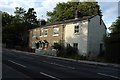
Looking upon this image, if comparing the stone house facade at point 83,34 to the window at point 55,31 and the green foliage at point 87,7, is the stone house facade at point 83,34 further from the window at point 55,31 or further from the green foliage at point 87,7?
the green foliage at point 87,7

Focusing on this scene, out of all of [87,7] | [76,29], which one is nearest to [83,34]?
[76,29]

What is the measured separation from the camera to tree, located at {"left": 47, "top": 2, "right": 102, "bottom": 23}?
69312 mm

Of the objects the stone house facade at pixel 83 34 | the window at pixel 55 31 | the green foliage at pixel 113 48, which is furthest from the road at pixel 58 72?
the window at pixel 55 31

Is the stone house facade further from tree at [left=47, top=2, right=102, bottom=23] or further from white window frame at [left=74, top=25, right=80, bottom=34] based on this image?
tree at [left=47, top=2, right=102, bottom=23]

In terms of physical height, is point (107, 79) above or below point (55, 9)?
below

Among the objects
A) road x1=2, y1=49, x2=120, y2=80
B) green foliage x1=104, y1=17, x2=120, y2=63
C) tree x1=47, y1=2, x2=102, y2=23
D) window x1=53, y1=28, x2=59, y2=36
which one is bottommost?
road x1=2, y1=49, x2=120, y2=80

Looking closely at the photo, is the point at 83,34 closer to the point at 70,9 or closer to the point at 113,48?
the point at 113,48

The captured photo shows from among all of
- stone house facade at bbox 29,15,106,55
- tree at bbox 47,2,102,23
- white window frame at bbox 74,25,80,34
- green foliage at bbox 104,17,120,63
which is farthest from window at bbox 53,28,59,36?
green foliage at bbox 104,17,120,63

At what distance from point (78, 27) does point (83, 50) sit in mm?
4456

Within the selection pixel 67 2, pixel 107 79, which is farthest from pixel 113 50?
pixel 67 2

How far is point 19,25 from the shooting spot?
78.7m

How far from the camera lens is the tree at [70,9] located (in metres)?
69.3

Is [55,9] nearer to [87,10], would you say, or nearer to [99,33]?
[87,10]

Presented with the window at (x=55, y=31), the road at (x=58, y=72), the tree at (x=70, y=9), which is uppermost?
the tree at (x=70, y=9)
